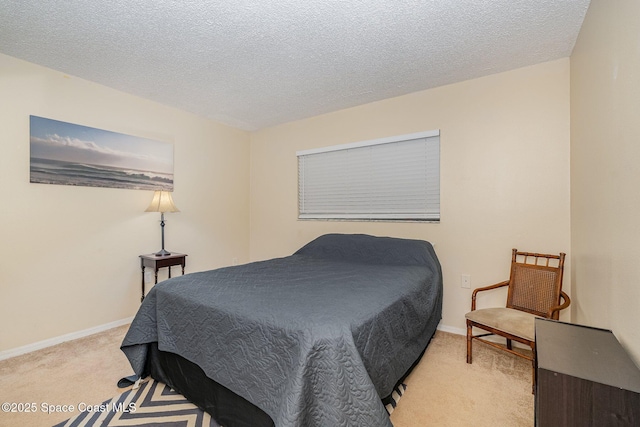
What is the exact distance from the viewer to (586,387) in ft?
2.86

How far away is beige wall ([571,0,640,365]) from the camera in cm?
108

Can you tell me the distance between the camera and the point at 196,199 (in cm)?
361

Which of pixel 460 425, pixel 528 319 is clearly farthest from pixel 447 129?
pixel 460 425

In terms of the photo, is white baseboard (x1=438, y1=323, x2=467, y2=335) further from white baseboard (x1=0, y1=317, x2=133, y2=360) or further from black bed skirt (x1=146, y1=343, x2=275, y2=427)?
white baseboard (x1=0, y1=317, x2=133, y2=360)

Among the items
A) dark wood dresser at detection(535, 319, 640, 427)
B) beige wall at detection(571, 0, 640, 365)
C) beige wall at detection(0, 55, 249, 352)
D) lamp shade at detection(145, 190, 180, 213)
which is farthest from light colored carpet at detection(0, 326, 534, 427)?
lamp shade at detection(145, 190, 180, 213)

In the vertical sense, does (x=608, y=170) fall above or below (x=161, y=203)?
above

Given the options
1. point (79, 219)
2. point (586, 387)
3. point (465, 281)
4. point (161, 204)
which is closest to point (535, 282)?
point (465, 281)

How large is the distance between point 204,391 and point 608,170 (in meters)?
2.35

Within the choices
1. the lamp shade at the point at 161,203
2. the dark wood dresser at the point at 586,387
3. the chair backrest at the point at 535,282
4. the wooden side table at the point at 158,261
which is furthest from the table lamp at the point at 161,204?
the chair backrest at the point at 535,282

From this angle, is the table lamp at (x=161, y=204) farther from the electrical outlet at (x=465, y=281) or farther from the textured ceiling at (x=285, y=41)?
the electrical outlet at (x=465, y=281)

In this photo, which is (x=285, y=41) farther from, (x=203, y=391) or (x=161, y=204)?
(x=203, y=391)

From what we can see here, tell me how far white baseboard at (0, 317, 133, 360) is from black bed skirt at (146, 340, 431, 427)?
49.6 inches

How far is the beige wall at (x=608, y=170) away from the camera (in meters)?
1.08

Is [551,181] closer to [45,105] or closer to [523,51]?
[523,51]
